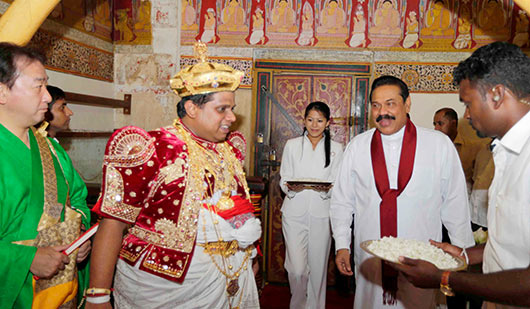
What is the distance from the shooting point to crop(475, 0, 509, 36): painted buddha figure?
441 centimetres

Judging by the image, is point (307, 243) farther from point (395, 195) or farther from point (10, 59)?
point (10, 59)

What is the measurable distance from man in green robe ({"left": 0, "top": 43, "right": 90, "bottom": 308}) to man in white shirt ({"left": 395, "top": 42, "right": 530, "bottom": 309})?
1.57m

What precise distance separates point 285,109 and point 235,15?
53.4 inches

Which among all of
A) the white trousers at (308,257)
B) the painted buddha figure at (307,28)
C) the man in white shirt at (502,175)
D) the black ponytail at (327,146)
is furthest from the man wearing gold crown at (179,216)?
the painted buddha figure at (307,28)

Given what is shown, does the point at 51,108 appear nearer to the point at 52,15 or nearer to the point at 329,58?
the point at 52,15

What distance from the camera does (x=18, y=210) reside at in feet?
5.41

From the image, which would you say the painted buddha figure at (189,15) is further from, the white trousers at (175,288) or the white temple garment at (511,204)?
the white temple garment at (511,204)

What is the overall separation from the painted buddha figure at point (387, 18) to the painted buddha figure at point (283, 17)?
1.03 meters

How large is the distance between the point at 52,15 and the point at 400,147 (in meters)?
3.50

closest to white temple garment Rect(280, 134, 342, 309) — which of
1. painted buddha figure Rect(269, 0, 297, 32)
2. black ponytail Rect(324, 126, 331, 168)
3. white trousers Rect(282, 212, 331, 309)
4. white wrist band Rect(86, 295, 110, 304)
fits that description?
white trousers Rect(282, 212, 331, 309)

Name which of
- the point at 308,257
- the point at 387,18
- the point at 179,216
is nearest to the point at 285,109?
the point at 387,18

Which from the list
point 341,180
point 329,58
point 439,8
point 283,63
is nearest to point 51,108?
point 341,180

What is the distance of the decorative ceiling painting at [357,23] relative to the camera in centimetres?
445

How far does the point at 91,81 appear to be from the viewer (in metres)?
4.41
